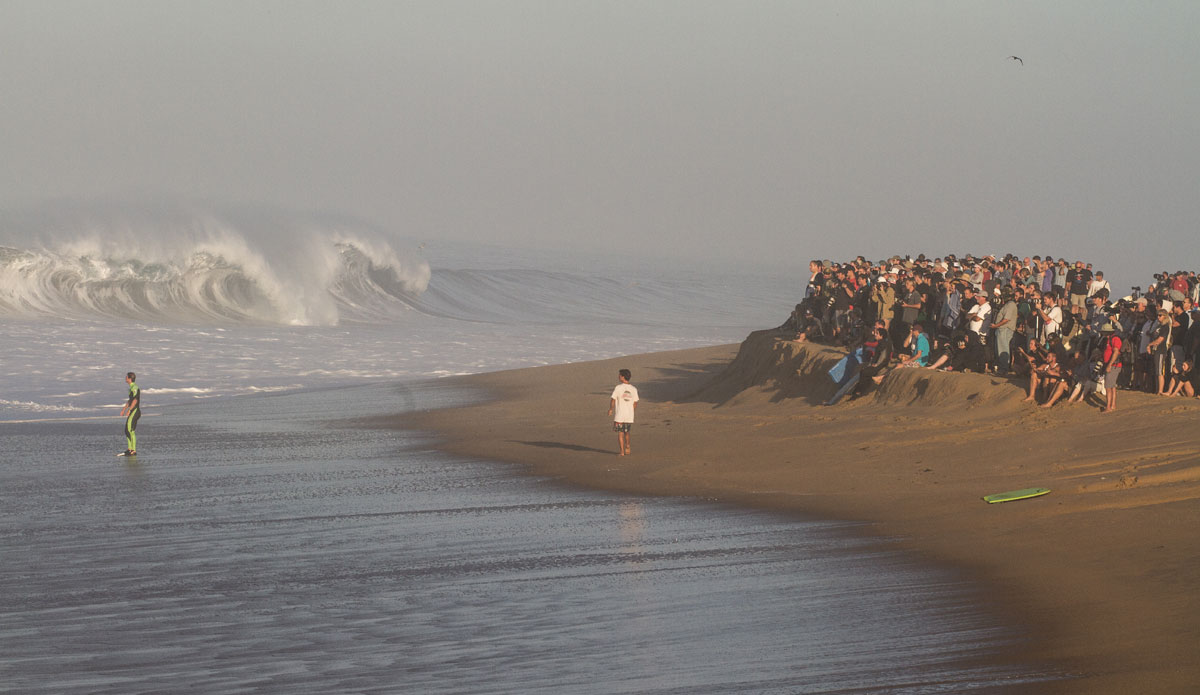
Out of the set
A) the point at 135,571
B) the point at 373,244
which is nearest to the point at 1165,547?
the point at 135,571

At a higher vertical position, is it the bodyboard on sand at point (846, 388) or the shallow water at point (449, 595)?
the bodyboard on sand at point (846, 388)

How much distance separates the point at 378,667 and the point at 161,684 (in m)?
0.96

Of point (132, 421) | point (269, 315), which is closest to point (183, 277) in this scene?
point (269, 315)

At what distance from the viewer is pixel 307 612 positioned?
7.17 m

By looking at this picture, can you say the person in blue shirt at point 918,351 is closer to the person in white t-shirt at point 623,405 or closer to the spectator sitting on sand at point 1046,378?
the spectator sitting on sand at point 1046,378

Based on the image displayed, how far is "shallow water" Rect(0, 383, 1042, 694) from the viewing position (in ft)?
18.9

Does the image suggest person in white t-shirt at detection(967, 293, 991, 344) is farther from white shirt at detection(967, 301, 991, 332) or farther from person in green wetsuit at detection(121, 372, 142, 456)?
person in green wetsuit at detection(121, 372, 142, 456)

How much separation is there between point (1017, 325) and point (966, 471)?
4425mm

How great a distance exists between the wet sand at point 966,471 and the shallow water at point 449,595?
48 cm

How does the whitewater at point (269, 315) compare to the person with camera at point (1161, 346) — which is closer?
the person with camera at point (1161, 346)

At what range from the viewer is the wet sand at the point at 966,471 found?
6281mm

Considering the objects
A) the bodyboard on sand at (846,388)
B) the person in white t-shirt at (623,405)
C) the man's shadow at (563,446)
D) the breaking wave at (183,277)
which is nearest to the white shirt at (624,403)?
the person in white t-shirt at (623,405)

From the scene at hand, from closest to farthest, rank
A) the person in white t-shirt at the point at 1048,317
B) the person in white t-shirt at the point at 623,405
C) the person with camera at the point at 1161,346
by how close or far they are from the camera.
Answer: the person with camera at the point at 1161,346, the person in white t-shirt at the point at 623,405, the person in white t-shirt at the point at 1048,317

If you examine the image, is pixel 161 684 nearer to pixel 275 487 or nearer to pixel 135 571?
pixel 135 571
